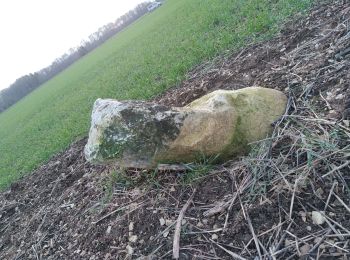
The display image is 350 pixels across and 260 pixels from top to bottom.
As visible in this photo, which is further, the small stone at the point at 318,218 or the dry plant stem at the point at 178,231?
the dry plant stem at the point at 178,231

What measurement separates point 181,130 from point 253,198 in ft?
3.32

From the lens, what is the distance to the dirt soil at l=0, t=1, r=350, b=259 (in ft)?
8.83

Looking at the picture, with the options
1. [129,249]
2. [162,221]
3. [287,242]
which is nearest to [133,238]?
[129,249]

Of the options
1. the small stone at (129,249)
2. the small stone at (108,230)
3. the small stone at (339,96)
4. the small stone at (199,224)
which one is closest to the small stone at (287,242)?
the small stone at (199,224)

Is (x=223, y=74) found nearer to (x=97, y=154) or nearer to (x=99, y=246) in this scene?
(x=97, y=154)

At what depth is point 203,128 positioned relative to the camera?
3.57 meters

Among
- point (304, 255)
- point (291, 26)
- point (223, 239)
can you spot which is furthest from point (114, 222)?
point (291, 26)

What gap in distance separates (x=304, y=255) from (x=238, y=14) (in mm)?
8565

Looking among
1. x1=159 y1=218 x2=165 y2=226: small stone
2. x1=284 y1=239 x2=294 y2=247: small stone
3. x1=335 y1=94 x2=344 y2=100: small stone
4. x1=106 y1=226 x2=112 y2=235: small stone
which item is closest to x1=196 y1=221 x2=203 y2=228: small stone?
x1=159 y1=218 x2=165 y2=226: small stone

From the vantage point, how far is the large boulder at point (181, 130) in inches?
140

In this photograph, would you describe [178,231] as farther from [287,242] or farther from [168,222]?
[287,242]

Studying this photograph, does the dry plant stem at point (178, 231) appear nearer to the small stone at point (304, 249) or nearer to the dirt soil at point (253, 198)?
the dirt soil at point (253, 198)

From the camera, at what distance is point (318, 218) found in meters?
2.63

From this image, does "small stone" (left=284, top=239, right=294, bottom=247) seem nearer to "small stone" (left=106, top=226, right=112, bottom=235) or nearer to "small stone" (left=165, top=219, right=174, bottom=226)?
"small stone" (left=165, top=219, right=174, bottom=226)
